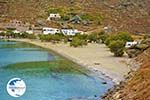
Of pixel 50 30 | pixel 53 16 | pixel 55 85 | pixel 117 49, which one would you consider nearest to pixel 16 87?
pixel 55 85

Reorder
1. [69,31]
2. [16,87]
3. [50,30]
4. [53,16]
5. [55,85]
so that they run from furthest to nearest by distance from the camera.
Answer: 1. [53,16]
2. [50,30]
3. [69,31]
4. [55,85]
5. [16,87]

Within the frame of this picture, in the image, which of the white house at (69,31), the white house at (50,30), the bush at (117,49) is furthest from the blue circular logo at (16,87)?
the white house at (50,30)

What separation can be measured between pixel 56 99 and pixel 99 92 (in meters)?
6.82

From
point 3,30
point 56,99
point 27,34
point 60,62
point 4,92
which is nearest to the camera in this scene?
point 56,99

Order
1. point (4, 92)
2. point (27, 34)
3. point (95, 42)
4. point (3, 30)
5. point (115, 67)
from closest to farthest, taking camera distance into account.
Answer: point (4, 92) < point (115, 67) < point (95, 42) < point (27, 34) < point (3, 30)

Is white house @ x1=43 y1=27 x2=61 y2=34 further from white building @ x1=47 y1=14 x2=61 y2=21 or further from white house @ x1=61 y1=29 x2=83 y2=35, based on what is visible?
white building @ x1=47 y1=14 x2=61 y2=21

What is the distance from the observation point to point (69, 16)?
192875mm

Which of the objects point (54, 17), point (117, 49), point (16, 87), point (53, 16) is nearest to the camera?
point (16, 87)

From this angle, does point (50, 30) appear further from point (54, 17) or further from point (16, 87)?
point (16, 87)

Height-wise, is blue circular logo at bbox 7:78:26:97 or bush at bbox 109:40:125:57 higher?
blue circular logo at bbox 7:78:26:97

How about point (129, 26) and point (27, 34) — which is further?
point (129, 26)

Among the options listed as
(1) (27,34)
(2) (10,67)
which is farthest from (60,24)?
(2) (10,67)

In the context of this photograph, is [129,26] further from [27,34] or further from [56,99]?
[56,99]

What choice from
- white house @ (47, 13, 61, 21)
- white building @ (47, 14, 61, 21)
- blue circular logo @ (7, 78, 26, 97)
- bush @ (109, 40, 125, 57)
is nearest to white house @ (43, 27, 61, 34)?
white house @ (47, 13, 61, 21)
